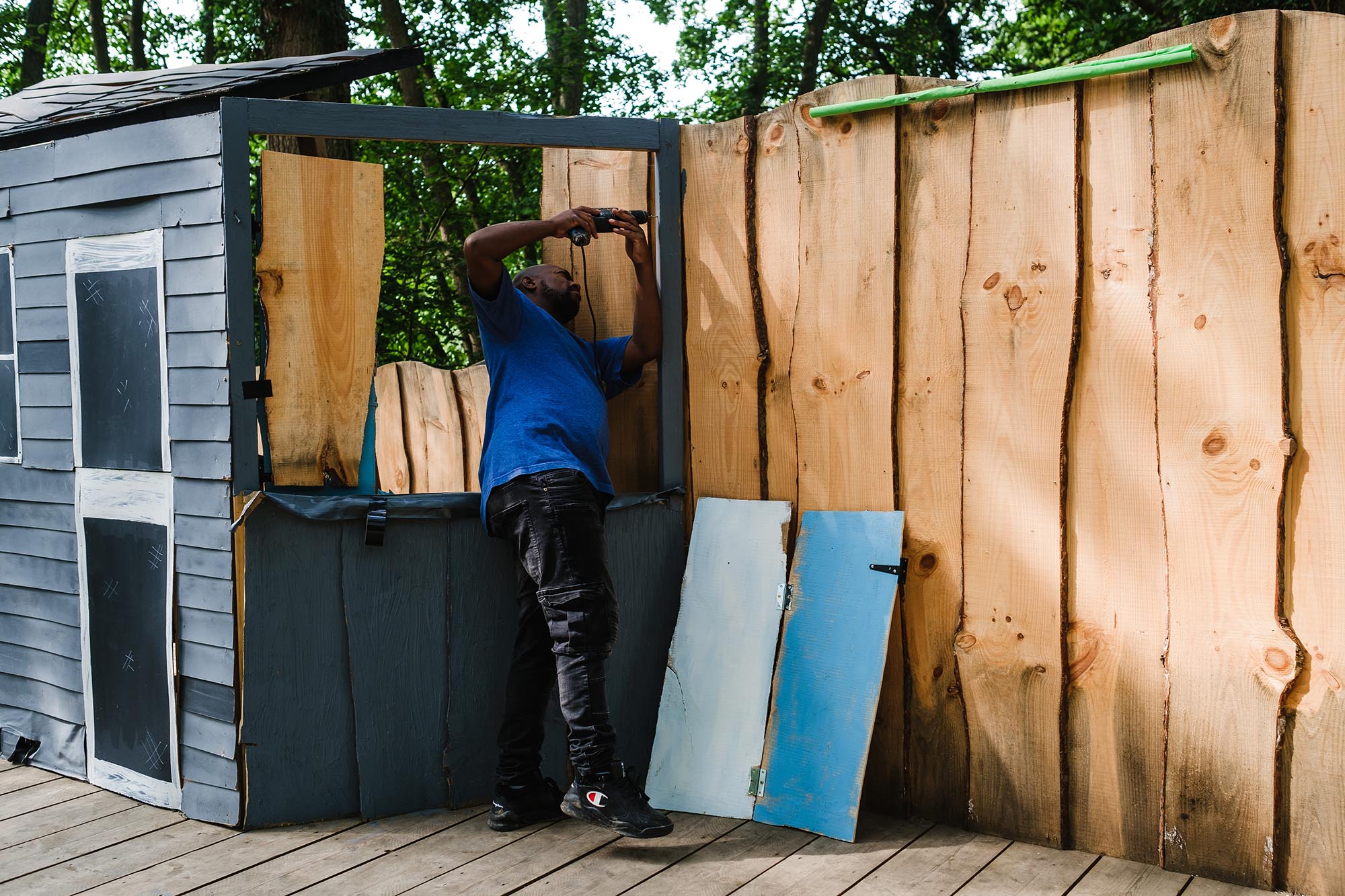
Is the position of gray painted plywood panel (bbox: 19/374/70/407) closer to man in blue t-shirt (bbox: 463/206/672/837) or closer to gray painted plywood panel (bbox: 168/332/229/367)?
gray painted plywood panel (bbox: 168/332/229/367)

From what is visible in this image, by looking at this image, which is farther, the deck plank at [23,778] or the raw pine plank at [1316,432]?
the deck plank at [23,778]

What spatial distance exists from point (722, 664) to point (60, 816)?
A: 199 cm

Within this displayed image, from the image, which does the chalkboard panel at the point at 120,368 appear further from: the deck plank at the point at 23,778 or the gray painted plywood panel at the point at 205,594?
the deck plank at the point at 23,778

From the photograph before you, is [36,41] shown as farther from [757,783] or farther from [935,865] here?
[935,865]

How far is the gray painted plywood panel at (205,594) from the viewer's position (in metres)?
2.96

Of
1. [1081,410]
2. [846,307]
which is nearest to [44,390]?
[846,307]

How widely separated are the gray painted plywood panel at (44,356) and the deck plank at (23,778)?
1.32m

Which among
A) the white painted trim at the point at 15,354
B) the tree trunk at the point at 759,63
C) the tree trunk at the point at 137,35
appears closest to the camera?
the white painted trim at the point at 15,354

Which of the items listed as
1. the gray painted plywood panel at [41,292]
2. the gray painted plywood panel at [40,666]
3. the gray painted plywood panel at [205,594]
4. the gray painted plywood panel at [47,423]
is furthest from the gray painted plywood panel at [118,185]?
the gray painted plywood panel at [40,666]

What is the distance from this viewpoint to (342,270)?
306cm

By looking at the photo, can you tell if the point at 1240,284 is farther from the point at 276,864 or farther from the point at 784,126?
the point at 276,864

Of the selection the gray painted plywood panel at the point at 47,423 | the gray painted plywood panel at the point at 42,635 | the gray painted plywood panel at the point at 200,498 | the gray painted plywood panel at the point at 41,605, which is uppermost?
the gray painted plywood panel at the point at 47,423

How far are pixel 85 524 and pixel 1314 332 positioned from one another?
350 cm

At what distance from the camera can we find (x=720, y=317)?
328 cm
